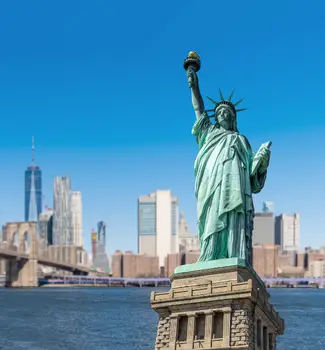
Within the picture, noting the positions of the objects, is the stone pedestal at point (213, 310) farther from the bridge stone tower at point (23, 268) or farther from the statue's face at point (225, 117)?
the bridge stone tower at point (23, 268)

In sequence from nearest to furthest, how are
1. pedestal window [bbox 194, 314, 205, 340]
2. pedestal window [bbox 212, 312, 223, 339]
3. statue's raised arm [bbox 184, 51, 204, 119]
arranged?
pedestal window [bbox 212, 312, 223, 339] → pedestal window [bbox 194, 314, 205, 340] → statue's raised arm [bbox 184, 51, 204, 119]

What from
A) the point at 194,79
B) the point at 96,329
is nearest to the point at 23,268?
the point at 96,329

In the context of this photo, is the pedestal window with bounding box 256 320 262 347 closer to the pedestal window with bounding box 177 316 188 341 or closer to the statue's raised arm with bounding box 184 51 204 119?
the pedestal window with bounding box 177 316 188 341

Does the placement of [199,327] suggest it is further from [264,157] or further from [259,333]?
[264,157]

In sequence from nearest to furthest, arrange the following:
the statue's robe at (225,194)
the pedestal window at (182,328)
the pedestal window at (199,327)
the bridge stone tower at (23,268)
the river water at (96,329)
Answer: the pedestal window at (199,327) → the pedestal window at (182,328) → the statue's robe at (225,194) → the river water at (96,329) → the bridge stone tower at (23,268)

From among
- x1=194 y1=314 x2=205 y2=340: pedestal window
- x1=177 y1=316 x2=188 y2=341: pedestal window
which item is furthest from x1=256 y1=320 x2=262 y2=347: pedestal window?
x1=177 y1=316 x2=188 y2=341: pedestal window

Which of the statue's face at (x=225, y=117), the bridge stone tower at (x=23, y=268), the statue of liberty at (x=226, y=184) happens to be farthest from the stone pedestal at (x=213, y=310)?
the bridge stone tower at (x=23, y=268)

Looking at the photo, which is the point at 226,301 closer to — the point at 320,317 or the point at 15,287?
the point at 320,317
